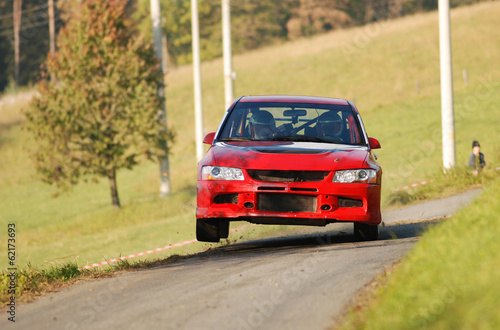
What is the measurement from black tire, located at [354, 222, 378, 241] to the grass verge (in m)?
2.98

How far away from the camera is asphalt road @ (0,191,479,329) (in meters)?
5.52

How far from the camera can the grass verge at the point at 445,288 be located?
14.0 ft

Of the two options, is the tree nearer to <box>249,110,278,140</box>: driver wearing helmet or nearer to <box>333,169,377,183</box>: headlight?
<box>249,110,278,140</box>: driver wearing helmet

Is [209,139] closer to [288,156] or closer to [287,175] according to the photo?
[288,156]

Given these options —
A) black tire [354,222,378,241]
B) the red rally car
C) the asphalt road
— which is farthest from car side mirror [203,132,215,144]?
black tire [354,222,378,241]

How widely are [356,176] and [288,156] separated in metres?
0.83

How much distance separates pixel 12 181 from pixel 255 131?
35.2 m

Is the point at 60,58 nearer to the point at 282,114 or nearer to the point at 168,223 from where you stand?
the point at 168,223

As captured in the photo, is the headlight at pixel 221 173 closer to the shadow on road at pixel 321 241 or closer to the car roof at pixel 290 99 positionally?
the shadow on road at pixel 321 241

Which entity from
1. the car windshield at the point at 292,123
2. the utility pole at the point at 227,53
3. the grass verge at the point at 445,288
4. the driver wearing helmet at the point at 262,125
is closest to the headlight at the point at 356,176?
the car windshield at the point at 292,123

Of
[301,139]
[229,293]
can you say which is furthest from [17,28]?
[229,293]

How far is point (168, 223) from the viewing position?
2084 cm

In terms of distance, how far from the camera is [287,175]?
28.1 feet

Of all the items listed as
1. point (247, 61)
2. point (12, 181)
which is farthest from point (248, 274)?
point (247, 61)
